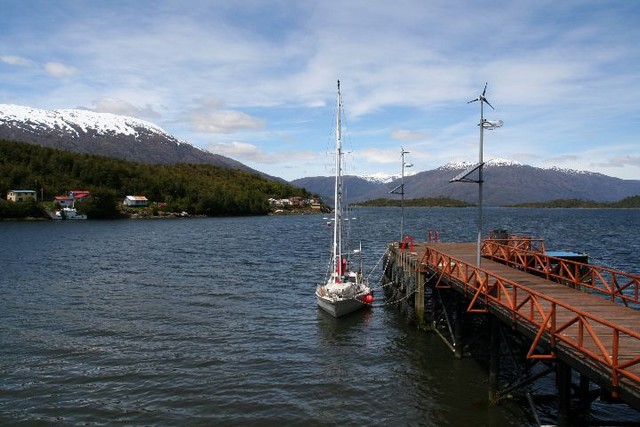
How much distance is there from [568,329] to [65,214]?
158329 mm

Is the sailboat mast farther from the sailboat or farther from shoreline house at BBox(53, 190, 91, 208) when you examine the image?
shoreline house at BBox(53, 190, 91, 208)

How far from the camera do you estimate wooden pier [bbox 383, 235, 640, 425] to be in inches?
507

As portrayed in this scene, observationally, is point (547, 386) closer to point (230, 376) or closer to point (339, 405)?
point (339, 405)

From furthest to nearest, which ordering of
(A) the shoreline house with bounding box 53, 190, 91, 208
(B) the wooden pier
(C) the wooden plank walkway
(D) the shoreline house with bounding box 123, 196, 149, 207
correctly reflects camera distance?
(D) the shoreline house with bounding box 123, 196, 149, 207
(A) the shoreline house with bounding box 53, 190, 91, 208
(B) the wooden pier
(C) the wooden plank walkway

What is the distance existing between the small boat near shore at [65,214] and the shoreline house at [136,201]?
28.6 metres

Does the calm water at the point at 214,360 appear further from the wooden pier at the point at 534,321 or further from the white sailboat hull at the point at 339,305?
the wooden pier at the point at 534,321

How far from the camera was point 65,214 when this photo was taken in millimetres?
149250

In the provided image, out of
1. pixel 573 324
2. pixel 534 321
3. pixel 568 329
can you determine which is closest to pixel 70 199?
pixel 534 321

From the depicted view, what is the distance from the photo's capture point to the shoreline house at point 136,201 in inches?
7092

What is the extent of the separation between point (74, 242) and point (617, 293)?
78690mm

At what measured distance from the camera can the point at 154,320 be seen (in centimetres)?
3097

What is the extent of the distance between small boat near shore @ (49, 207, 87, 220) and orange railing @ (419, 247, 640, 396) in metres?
150

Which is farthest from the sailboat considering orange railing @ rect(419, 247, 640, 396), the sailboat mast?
orange railing @ rect(419, 247, 640, 396)

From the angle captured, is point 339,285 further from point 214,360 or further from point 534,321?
point 534,321
